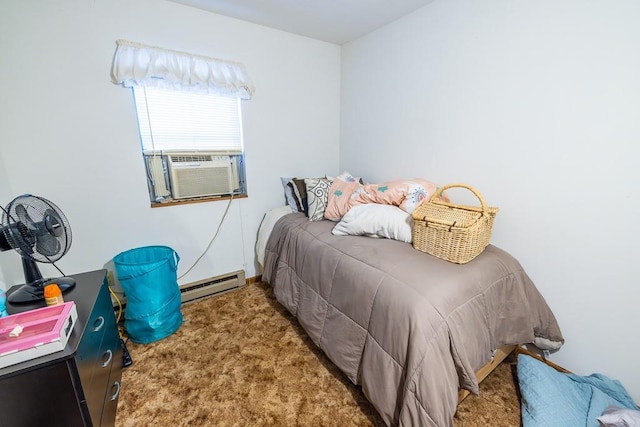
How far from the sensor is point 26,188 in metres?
1.67

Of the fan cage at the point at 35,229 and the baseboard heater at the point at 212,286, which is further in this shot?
the baseboard heater at the point at 212,286

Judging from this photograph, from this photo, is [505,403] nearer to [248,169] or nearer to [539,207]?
[539,207]

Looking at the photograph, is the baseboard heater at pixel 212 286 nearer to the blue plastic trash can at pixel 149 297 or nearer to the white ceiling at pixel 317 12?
the blue plastic trash can at pixel 149 297

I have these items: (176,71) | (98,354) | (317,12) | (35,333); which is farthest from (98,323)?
(317,12)

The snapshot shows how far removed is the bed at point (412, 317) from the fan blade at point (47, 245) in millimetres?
1275

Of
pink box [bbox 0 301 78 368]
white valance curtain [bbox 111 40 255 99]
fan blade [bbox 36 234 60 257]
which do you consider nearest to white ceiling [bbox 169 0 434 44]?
white valance curtain [bbox 111 40 255 99]

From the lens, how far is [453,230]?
4.31 feet

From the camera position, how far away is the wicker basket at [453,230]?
1.32 meters

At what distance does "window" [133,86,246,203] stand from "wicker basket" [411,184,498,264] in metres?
1.62

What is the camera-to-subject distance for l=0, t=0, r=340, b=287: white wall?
158 centimetres

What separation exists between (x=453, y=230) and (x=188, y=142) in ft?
6.61

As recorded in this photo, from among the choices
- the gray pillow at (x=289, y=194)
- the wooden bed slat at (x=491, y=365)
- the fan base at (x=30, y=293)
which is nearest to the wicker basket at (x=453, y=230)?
the wooden bed slat at (x=491, y=365)

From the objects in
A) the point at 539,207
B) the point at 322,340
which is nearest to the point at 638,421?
the point at 539,207

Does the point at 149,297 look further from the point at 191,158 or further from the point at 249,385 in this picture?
the point at 191,158
